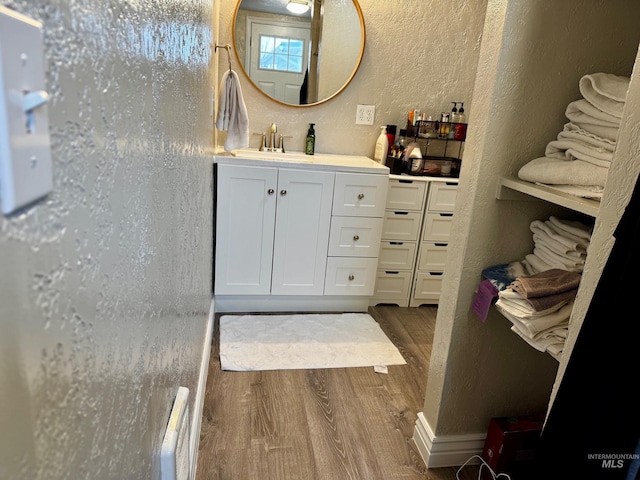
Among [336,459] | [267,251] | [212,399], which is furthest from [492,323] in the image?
[267,251]

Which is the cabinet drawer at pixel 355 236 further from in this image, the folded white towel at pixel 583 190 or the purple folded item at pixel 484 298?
the folded white towel at pixel 583 190

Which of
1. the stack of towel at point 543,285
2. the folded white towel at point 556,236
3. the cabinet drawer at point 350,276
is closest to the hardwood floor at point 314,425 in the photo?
the cabinet drawer at point 350,276

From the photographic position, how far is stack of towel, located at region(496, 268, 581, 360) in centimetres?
126

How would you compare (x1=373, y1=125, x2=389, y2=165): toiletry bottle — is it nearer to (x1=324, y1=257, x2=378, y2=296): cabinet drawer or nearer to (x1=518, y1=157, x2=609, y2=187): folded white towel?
(x1=324, y1=257, x2=378, y2=296): cabinet drawer

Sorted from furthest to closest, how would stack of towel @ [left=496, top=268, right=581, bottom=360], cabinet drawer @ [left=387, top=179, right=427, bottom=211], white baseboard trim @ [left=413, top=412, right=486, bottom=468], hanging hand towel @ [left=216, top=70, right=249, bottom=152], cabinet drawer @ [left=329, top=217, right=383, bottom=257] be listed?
cabinet drawer @ [left=387, top=179, right=427, bottom=211]
cabinet drawer @ [left=329, top=217, right=383, bottom=257]
hanging hand towel @ [left=216, top=70, right=249, bottom=152]
white baseboard trim @ [left=413, top=412, right=486, bottom=468]
stack of towel @ [left=496, top=268, right=581, bottom=360]

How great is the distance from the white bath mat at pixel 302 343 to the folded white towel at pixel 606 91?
1.56 meters

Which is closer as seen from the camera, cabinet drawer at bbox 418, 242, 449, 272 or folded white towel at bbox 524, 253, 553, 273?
folded white towel at bbox 524, 253, 553, 273

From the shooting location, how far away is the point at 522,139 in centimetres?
148

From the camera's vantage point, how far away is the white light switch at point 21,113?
0.94 feet

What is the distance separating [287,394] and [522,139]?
1.43 m

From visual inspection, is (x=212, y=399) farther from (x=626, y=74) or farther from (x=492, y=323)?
(x=626, y=74)

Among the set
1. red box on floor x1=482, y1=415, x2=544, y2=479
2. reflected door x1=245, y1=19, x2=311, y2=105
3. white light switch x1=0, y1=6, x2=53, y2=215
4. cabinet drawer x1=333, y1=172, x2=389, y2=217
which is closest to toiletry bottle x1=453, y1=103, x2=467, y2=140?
cabinet drawer x1=333, y1=172, x2=389, y2=217

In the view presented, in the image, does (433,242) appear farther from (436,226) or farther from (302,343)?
(302,343)

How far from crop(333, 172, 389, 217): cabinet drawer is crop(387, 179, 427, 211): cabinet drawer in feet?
0.45
